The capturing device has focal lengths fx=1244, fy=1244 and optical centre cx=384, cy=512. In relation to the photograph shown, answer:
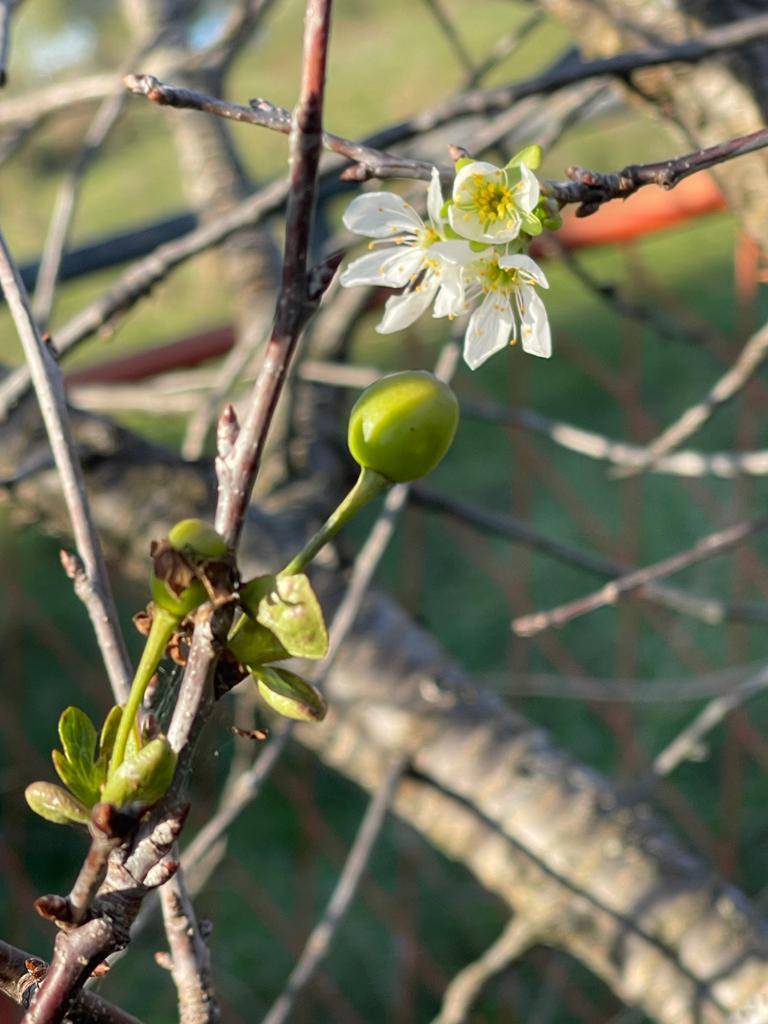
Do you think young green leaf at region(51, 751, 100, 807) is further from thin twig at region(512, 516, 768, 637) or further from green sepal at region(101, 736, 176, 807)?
thin twig at region(512, 516, 768, 637)

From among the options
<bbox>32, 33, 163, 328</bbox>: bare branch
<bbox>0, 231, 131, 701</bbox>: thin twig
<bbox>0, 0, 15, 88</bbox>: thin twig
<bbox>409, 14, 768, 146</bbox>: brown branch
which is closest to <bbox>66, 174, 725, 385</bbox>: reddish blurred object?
<bbox>32, 33, 163, 328</bbox>: bare branch

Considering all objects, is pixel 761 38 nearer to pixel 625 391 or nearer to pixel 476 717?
pixel 476 717

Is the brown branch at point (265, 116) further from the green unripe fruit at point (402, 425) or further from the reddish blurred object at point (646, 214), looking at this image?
the reddish blurred object at point (646, 214)

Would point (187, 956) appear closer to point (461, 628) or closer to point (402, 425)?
point (402, 425)

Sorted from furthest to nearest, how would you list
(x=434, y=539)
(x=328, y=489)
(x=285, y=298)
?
(x=434, y=539) → (x=328, y=489) → (x=285, y=298)

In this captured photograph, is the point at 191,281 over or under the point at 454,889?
over

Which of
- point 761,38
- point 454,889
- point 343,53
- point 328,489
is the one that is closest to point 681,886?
point 328,489
